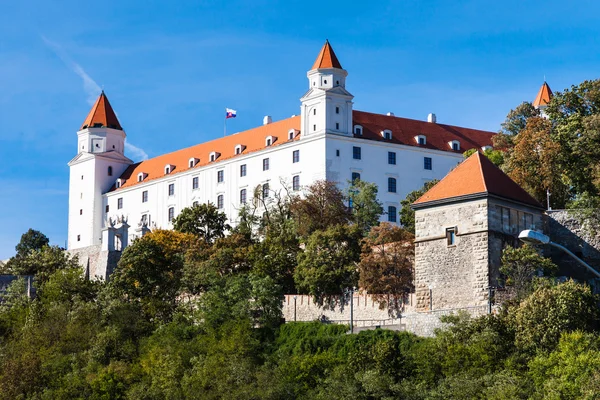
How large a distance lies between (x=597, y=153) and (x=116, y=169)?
50.4m

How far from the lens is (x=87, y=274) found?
64.6m

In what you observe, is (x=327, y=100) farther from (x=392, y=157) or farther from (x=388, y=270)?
(x=388, y=270)

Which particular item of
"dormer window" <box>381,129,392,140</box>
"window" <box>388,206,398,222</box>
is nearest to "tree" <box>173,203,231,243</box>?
"window" <box>388,206,398,222</box>

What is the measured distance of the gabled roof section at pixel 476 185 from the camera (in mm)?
44000

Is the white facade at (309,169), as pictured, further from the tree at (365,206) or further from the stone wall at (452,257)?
the stone wall at (452,257)

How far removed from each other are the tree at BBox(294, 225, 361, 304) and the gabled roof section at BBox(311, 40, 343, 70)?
25261mm

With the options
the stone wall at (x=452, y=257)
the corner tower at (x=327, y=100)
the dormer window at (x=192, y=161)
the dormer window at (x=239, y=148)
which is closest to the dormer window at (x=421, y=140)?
the corner tower at (x=327, y=100)

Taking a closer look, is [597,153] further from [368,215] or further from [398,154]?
[398,154]

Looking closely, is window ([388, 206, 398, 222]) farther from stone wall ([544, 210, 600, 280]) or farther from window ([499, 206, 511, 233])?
window ([499, 206, 511, 233])

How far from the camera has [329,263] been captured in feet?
170

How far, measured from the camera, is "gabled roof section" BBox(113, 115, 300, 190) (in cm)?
8150

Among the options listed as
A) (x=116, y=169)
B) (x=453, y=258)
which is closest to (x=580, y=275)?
(x=453, y=258)

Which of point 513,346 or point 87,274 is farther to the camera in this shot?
point 87,274

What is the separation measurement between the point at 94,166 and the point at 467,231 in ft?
174
